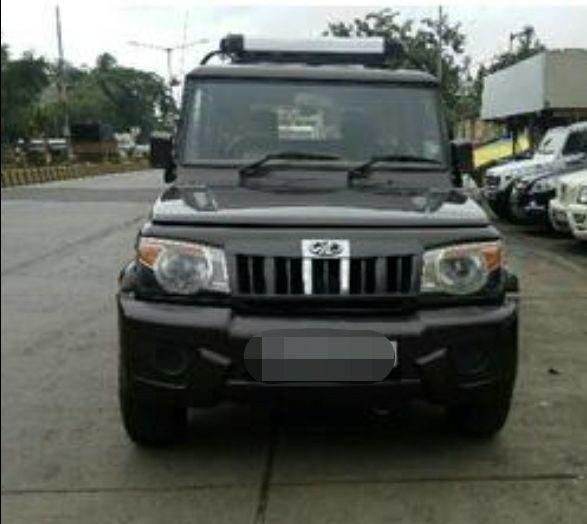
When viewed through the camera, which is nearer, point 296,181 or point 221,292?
point 221,292

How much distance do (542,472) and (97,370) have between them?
3.09 meters

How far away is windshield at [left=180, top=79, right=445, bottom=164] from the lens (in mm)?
6246

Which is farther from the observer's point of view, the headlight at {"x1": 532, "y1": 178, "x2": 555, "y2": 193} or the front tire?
the headlight at {"x1": 532, "y1": 178, "x2": 555, "y2": 193}

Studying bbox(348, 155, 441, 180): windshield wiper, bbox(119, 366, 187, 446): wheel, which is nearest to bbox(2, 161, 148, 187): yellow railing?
bbox(348, 155, 441, 180): windshield wiper

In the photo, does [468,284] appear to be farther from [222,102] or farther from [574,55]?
[574,55]

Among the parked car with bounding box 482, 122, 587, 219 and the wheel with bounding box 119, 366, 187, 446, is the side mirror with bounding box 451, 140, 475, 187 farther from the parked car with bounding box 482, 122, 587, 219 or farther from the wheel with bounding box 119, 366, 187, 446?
the parked car with bounding box 482, 122, 587, 219

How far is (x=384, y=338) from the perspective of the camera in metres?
4.69

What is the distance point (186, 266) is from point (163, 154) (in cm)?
201

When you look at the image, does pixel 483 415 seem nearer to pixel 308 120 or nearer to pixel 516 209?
pixel 308 120

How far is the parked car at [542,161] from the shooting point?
1781 cm

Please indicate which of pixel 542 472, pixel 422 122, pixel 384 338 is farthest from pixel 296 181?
pixel 542 472

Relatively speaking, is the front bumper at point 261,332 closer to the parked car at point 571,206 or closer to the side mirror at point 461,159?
the side mirror at point 461,159

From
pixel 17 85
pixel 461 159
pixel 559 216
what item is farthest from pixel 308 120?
Answer: pixel 559 216

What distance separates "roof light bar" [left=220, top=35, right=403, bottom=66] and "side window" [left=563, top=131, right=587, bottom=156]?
10.5 m
